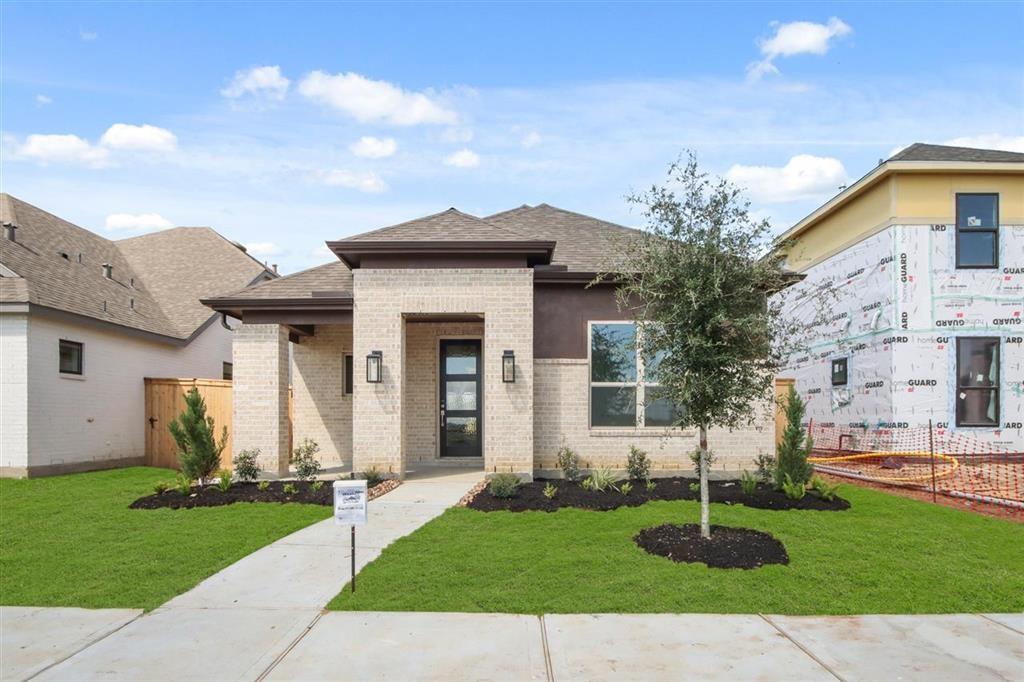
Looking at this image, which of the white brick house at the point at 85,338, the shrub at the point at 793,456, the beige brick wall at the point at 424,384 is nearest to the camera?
the shrub at the point at 793,456

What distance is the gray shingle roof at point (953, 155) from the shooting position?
565 inches

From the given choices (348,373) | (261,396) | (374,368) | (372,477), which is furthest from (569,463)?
(261,396)

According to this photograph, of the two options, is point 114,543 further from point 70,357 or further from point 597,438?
point 70,357

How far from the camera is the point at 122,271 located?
1977 cm

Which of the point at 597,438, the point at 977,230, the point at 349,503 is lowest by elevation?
the point at 597,438

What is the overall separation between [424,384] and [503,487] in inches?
187

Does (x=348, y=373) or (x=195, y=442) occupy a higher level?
(x=348, y=373)

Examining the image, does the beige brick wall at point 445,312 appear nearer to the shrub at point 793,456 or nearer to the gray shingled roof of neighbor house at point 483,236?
the gray shingled roof of neighbor house at point 483,236

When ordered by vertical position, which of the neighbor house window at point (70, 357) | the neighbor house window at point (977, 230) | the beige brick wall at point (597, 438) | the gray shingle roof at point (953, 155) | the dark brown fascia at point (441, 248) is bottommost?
the beige brick wall at point (597, 438)

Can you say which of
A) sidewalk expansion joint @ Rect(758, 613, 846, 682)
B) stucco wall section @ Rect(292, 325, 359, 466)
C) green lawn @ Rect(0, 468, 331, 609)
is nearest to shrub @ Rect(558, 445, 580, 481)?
green lawn @ Rect(0, 468, 331, 609)

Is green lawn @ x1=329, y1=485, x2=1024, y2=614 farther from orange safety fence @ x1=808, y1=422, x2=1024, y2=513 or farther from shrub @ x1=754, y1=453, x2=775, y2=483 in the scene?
orange safety fence @ x1=808, y1=422, x2=1024, y2=513

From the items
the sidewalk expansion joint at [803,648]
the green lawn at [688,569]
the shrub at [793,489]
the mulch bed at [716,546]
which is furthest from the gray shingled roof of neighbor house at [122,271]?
the shrub at [793,489]

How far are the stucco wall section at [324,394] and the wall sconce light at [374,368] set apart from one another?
10.3 feet

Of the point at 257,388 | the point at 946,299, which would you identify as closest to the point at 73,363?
the point at 257,388
